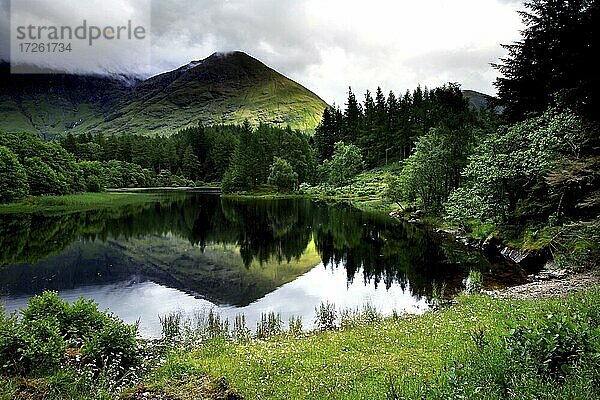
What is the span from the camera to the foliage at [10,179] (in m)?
73.0

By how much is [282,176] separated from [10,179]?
6148 cm

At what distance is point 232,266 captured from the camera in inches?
1332

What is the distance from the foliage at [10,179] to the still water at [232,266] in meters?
17.9

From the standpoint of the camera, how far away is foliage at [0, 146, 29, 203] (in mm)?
73000

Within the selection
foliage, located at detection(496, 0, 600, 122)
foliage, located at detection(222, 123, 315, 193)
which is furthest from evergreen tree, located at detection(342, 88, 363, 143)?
foliage, located at detection(496, 0, 600, 122)

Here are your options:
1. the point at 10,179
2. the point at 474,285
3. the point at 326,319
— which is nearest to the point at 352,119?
the point at 10,179

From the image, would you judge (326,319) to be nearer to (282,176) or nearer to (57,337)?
(57,337)

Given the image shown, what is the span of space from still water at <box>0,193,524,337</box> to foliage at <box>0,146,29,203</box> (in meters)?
17.9

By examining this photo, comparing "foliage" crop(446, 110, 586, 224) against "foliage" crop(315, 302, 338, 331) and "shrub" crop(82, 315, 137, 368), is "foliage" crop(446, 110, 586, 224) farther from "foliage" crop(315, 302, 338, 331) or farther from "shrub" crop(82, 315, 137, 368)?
"shrub" crop(82, 315, 137, 368)

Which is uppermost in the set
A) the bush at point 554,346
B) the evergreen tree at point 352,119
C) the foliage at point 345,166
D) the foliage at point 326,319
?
the evergreen tree at point 352,119

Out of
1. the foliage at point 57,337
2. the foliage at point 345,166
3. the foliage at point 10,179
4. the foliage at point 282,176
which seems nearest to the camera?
the foliage at point 57,337

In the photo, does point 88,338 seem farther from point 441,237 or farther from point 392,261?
point 441,237

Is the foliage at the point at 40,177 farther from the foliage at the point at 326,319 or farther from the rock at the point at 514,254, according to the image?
the rock at the point at 514,254

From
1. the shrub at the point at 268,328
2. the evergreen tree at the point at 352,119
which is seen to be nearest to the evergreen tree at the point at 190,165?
the evergreen tree at the point at 352,119
